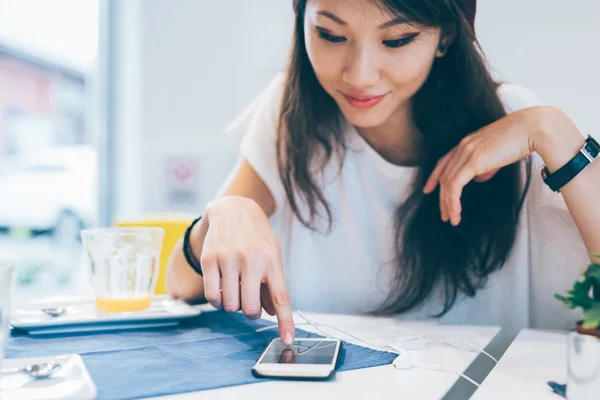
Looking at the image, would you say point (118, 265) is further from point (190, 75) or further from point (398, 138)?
point (190, 75)

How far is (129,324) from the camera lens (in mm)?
926

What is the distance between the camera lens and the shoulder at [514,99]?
135 centimetres

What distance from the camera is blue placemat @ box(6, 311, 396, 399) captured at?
64 cm

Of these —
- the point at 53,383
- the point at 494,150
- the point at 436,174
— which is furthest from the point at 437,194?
the point at 53,383

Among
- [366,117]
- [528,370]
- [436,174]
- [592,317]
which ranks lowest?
[528,370]

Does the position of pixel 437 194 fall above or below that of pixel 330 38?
below

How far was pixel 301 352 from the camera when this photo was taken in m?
0.74

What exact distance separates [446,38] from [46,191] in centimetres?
308

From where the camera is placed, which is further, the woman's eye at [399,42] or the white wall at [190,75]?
the white wall at [190,75]

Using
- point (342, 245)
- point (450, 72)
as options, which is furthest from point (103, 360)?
point (450, 72)

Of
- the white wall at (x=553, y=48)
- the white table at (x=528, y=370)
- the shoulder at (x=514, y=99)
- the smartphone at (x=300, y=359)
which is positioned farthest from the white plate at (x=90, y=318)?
the white wall at (x=553, y=48)

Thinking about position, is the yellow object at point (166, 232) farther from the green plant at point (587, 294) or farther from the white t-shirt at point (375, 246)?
the green plant at point (587, 294)

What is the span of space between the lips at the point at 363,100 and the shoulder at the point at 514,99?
1.13ft

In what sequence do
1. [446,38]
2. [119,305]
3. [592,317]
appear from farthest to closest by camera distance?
[446,38] → [119,305] → [592,317]
